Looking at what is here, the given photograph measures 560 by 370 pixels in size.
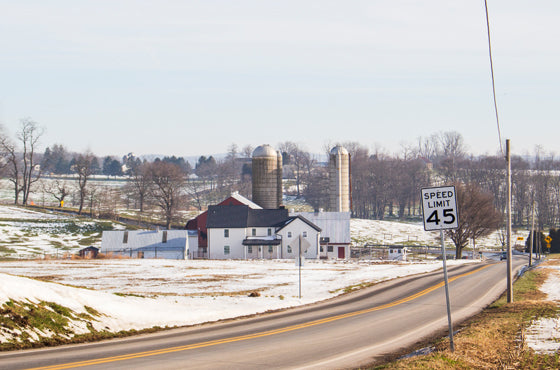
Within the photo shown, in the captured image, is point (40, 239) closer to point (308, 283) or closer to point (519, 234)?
point (308, 283)

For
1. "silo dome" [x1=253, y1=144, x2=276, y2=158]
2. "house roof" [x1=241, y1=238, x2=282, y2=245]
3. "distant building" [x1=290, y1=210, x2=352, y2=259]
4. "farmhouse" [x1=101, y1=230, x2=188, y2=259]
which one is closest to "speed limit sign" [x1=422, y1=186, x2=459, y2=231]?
"house roof" [x1=241, y1=238, x2=282, y2=245]

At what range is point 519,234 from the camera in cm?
12369

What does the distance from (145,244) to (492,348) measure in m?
64.6

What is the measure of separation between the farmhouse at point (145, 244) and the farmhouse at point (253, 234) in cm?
407

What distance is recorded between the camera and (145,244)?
250 feet

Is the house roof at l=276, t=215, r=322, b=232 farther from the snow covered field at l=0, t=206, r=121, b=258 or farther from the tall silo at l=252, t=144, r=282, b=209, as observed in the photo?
the snow covered field at l=0, t=206, r=121, b=258

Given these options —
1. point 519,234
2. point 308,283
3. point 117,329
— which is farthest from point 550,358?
point 519,234

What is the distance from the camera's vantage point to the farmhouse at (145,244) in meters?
75.1

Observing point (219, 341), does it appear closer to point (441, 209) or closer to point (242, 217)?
point (441, 209)

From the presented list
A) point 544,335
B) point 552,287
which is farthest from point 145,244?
point 544,335

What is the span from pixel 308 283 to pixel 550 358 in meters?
25.4

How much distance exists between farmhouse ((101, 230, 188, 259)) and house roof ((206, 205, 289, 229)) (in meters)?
4.58

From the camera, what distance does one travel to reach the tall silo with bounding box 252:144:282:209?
291 feet

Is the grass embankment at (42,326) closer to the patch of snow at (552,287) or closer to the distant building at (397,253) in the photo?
the patch of snow at (552,287)
